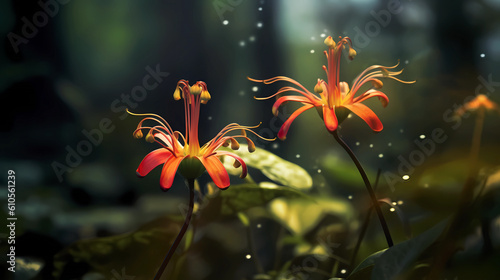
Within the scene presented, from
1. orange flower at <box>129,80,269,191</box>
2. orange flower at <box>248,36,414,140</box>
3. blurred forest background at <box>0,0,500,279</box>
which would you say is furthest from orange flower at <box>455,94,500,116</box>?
orange flower at <box>129,80,269,191</box>

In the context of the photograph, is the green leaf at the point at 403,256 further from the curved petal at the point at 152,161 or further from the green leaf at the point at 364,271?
the curved petal at the point at 152,161

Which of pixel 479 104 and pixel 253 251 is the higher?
pixel 479 104

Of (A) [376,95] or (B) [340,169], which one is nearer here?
(A) [376,95]

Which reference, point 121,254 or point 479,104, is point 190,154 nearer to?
point 121,254


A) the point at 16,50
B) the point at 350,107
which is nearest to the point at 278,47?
the point at 350,107

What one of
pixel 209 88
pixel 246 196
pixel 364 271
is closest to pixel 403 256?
pixel 364 271
